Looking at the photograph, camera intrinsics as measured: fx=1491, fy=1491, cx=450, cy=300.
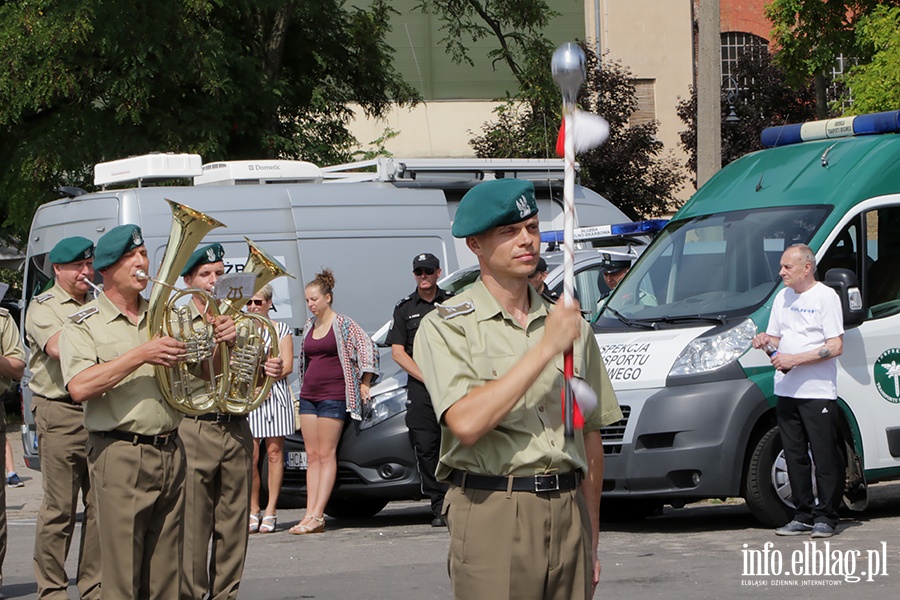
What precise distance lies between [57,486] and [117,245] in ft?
7.19

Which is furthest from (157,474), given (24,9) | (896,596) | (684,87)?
(684,87)

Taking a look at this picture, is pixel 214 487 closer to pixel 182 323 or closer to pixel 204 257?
pixel 204 257

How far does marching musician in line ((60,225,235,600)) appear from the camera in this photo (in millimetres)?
6508

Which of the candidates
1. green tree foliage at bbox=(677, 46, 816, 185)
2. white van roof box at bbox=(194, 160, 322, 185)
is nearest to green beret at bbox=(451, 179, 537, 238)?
white van roof box at bbox=(194, 160, 322, 185)

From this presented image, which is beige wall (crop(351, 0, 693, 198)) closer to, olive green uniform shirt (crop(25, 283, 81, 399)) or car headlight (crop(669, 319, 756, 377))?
car headlight (crop(669, 319, 756, 377))

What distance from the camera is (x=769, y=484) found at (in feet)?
32.2

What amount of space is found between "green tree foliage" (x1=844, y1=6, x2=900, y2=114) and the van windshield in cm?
902

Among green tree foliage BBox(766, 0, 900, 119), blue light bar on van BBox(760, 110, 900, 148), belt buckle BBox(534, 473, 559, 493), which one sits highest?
green tree foliage BBox(766, 0, 900, 119)

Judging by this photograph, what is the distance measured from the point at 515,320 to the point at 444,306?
214 millimetres

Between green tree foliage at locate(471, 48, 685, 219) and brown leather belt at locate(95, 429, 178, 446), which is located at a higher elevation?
green tree foliage at locate(471, 48, 685, 219)

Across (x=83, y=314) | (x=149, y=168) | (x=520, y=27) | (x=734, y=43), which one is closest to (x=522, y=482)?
(x=83, y=314)

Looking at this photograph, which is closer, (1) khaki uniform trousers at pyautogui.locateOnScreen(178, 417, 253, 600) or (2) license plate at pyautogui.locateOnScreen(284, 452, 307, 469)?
(1) khaki uniform trousers at pyautogui.locateOnScreen(178, 417, 253, 600)

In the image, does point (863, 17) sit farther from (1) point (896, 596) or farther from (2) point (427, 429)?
(1) point (896, 596)

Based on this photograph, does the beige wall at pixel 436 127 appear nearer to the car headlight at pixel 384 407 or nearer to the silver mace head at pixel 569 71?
the car headlight at pixel 384 407
